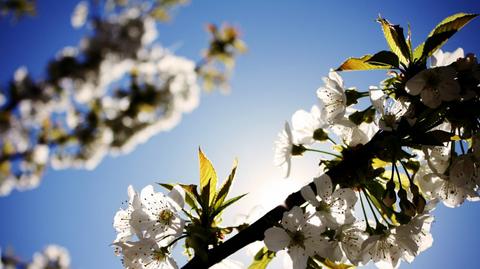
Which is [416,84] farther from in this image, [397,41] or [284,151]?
[284,151]

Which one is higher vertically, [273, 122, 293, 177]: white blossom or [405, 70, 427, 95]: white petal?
[273, 122, 293, 177]: white blossom

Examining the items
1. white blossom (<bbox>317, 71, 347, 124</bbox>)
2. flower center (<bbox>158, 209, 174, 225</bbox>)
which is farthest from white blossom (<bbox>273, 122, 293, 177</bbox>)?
flower center (<bbox>158, 209, 174, 225</bbox>)

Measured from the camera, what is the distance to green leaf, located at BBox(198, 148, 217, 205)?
119 centimetres

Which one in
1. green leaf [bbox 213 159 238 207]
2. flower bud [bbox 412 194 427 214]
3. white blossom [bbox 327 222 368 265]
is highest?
green leaf [bbox 213 159 238 207]

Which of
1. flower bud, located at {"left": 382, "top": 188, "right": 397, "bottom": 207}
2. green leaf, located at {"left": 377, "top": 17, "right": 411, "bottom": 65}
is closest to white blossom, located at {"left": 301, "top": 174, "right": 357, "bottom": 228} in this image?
flower bud, located at {"left": 382, "top": 188, "right": 397, "bottom": 207}

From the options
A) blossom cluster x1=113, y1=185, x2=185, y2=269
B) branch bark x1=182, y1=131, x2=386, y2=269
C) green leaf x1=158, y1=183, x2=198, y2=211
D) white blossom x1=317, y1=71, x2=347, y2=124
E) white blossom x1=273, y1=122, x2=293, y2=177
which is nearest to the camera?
branch bark x1=182, y1=131, x2=386, y2=269

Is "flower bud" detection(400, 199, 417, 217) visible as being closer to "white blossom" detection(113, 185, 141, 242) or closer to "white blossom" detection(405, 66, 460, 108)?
"white blossom" detection(405, 66, 460, 108)

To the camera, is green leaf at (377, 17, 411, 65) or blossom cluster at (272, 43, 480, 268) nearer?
blossom cluster at (272, 43, 480, 268)

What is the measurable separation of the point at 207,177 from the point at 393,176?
0.65 metres

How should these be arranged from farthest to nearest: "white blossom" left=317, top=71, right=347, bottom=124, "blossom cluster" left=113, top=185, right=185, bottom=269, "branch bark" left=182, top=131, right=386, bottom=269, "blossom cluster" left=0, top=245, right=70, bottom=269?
"blossom cluster" left=0, top=245, right=70, bottom=269
"white blossom" left=317, top=71, right=347, bottom=124
"blossom cluster" left=113, top=185, right=185, bottom=269
"branch bark" left=182, top=131, right=386, bottom=269

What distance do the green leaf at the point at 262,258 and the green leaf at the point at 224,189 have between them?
232 millimetres

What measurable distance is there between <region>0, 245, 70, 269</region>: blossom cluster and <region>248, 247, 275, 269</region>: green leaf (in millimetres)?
8825

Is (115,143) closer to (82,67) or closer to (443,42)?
(82,67)

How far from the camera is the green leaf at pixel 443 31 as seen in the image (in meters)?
1.22
